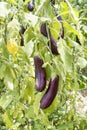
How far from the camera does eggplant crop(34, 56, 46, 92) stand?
1135 millimetres

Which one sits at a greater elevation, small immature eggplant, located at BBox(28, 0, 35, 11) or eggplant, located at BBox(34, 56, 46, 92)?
small immature eggplant, located at BBox(28, 0, 35, 11)

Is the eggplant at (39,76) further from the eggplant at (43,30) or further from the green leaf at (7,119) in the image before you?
the green leaf at (7,119)

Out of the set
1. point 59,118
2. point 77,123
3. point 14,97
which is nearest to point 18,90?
point 14,97

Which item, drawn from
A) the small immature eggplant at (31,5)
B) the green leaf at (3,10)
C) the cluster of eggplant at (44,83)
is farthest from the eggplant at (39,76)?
the small immature eggplant at (31,5)

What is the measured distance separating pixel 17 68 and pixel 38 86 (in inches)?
10.6

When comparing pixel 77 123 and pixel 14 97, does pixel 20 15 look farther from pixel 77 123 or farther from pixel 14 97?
pixel 77 123

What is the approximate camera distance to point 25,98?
4.77 ft

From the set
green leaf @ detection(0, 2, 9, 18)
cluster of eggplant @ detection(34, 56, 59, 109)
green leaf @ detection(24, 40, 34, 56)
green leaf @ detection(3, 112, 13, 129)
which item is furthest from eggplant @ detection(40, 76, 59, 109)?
green leaf @ detection(3, 112, 13, 129)

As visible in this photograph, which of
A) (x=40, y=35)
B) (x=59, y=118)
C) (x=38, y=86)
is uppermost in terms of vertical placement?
(x=40, y=35)

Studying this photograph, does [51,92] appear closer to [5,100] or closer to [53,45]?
[53,45]

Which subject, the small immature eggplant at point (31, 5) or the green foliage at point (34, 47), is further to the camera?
the small immature eggplant at point (31, 5)

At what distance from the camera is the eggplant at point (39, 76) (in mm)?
1135

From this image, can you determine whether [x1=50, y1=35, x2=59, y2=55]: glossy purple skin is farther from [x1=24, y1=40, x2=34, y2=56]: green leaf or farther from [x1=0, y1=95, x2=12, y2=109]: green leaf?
[x1=0, y1=95, x2=12, y2=109]: green leaf

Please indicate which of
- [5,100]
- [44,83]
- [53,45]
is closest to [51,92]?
[44,83]
